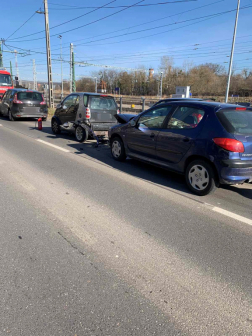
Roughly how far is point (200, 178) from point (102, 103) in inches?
219

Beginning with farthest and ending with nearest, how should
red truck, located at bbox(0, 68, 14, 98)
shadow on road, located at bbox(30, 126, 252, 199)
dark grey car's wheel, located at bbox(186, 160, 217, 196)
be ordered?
red truck, located at bbox(0, 68, 14, 98) < shadow on road, located at bbox(30, 126, 252, 199) < dark grey car's wheel, located at bbox(186, 160, 217, 196)

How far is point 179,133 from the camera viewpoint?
5.10 meters

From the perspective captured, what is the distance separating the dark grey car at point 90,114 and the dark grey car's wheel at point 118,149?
1844 millimetres

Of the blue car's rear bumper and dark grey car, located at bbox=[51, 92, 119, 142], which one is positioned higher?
dark grey car, located at bbox=[51, 92, 119, 142]

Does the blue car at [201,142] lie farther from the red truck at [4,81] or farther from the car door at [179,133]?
the red truck at [4,81]

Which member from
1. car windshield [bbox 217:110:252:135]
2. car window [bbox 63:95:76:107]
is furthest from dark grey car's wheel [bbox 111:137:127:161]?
car window [bbox 63:95:76:107]

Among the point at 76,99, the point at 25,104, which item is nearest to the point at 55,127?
the point at 76,99

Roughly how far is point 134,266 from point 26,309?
3.63 feet

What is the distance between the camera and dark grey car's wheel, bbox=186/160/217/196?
15.0ft

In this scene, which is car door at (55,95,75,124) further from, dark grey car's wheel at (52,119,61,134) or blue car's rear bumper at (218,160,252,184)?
blue car's rear bumper at (218,160,252,184)

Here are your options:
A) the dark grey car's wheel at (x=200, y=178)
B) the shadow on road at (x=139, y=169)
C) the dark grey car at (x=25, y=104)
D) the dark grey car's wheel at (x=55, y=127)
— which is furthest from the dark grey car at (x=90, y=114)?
the dark grey car at (x=25, y=104)

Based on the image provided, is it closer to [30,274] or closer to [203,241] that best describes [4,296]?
[30,274]

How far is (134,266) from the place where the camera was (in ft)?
9.27

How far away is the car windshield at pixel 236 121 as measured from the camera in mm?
4411
